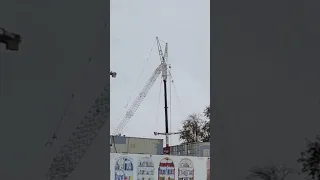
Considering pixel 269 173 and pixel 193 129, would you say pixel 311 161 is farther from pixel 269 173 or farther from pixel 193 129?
pixel 193 129

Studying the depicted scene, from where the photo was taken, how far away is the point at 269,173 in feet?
12.0
